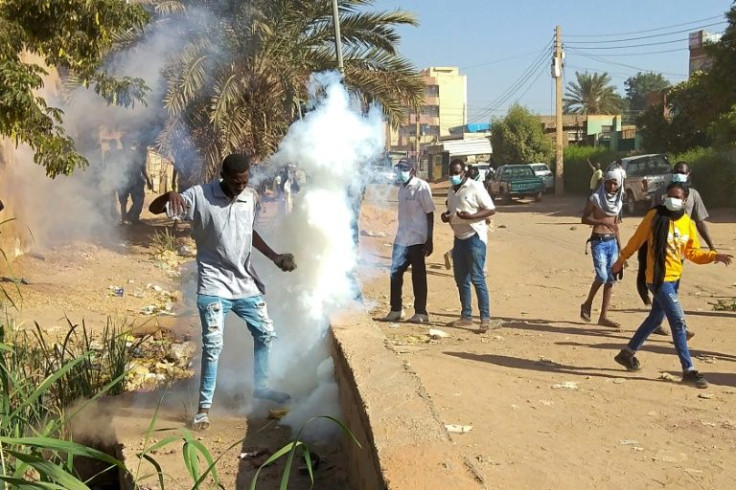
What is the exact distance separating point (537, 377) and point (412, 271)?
2.53 meters

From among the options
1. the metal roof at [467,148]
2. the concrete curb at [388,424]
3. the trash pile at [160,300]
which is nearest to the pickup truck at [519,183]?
the metal roof at [467,148]

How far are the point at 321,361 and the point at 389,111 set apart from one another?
10673 millimetres

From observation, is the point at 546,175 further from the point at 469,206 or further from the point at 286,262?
the point at 286,262

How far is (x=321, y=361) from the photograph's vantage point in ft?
19.0

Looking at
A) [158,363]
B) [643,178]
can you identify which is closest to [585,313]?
[158,363]

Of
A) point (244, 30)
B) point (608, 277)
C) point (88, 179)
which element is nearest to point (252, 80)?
point (244, 30)

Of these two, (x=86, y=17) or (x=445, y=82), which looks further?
(x=445, y=82)

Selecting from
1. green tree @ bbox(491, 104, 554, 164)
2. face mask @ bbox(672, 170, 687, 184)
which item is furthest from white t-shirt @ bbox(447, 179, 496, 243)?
green tree @ bbox(491, 104, 554, 164)

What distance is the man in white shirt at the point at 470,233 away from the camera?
327 inches

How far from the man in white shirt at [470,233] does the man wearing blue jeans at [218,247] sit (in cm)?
360

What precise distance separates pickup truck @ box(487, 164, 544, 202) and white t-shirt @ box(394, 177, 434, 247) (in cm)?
2530

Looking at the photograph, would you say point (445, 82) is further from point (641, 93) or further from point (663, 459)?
point (663, 459)

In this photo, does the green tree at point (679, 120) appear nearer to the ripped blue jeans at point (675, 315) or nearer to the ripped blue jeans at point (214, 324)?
the ripped blue jeans at point (675, 315)

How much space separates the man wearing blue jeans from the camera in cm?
492
